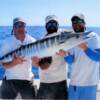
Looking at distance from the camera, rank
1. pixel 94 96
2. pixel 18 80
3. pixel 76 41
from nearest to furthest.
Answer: pixel 76 41
pixel 94 96
pixel 18 80

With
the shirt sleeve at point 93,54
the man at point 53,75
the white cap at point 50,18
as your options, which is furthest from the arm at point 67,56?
the white cap at point 50,18

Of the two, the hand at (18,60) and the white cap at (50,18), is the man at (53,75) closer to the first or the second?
the white cap at (50,18)


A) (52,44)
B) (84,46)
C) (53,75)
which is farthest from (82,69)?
(52,44)

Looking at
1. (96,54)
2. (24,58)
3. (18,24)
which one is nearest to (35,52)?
(24,58)

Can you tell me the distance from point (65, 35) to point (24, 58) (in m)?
0.72

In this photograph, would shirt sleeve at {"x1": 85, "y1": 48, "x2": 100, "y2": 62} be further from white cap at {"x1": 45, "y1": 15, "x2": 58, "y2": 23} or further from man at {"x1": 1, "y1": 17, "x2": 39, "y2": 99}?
man at {"x1": 1, "y1": 17, "x2": 39, "y2": 99}

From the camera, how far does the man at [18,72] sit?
15.9ft

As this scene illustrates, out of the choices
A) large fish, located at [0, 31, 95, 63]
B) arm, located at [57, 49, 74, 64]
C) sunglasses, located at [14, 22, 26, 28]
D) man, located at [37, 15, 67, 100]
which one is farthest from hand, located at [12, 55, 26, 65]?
arm, located at [57, 49, 74, 64]

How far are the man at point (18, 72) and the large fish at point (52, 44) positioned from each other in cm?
16

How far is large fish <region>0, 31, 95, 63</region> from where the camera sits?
426cm

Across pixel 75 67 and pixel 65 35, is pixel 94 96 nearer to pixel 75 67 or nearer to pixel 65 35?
pixel 75 67

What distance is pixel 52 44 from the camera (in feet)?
14.5

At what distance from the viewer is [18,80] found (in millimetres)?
4883

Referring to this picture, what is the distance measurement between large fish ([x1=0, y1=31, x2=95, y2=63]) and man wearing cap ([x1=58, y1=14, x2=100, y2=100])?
20 centimetres
